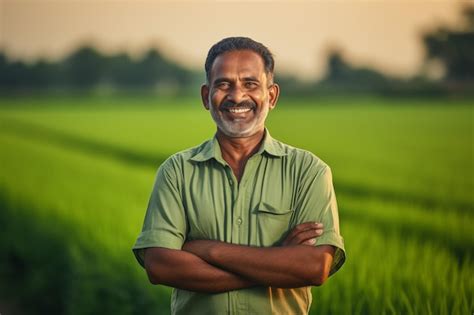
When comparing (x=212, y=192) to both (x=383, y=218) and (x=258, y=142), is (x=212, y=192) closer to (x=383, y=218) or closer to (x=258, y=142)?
(x=258, y=142)

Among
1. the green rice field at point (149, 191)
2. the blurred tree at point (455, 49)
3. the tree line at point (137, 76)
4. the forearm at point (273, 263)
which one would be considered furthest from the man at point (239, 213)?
the tree line at point (137, 76)

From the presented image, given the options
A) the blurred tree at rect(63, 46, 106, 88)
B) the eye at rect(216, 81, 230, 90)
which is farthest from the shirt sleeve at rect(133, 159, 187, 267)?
the blurred tree at rect(63, 46, 106, 88)

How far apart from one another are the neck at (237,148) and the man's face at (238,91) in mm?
79

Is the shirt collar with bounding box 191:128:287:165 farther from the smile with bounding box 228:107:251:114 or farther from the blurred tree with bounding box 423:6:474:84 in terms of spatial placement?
the blurred tree with bounding box 423:6:474:84

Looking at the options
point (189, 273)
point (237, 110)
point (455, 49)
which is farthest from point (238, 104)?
point (455, 49)

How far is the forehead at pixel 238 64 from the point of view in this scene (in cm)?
292

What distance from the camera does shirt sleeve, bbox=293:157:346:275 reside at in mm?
2920

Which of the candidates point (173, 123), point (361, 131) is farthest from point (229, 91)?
point (173, 123)

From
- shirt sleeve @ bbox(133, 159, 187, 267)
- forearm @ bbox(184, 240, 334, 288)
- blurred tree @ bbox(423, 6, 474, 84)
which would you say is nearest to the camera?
forearm @ bbox(184, 240, 334, 288)

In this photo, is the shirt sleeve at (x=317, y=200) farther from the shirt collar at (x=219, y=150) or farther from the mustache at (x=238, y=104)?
the mustache at (x=238, y=104)

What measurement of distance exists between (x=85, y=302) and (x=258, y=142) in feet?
9.93

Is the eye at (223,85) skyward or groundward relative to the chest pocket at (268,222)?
skyward

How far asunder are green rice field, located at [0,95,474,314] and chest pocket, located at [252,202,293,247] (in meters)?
1.25

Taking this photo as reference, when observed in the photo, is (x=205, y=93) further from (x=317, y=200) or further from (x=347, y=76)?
(x=347, y=76)
